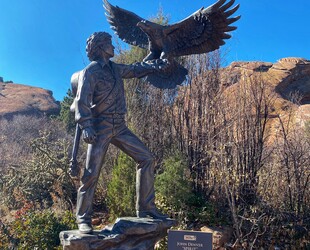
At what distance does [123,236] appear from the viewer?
172 inches

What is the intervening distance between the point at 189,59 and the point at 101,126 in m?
6.47

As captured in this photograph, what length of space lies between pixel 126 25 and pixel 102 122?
5.82 feet

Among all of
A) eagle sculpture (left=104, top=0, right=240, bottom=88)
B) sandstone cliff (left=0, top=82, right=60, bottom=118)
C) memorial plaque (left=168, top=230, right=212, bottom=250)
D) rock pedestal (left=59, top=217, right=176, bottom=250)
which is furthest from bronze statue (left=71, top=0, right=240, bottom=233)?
sandstone cliff (left=0, top=82, right=60, bottom=118)

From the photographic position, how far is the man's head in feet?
15.4

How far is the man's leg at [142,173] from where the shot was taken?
15.5ft

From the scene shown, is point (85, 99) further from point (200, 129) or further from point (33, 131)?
point (33, 131)

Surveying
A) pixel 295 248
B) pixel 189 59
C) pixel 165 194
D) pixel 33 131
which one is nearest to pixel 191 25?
pixel 165 194

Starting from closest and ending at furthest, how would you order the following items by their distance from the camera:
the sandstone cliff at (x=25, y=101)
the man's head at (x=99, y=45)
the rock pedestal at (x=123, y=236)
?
the rock pedestal at (x=123, y=236), the man's head at (x=99, y=45), the sandstone cliff at (x=25, y=101)

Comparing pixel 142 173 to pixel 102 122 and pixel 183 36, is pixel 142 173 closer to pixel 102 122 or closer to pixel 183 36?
pixel 102 122

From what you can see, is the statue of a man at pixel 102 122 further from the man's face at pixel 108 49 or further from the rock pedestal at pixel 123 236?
the rock pedestal at pixel 123 236

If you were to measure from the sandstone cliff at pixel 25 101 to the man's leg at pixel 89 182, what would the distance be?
24.7 m

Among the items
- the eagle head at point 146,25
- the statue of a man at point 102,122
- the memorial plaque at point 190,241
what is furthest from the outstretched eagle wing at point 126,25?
the memorial plaque at point 190,241

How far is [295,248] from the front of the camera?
23.7 feet

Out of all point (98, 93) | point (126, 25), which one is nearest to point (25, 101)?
point (126, 25)
